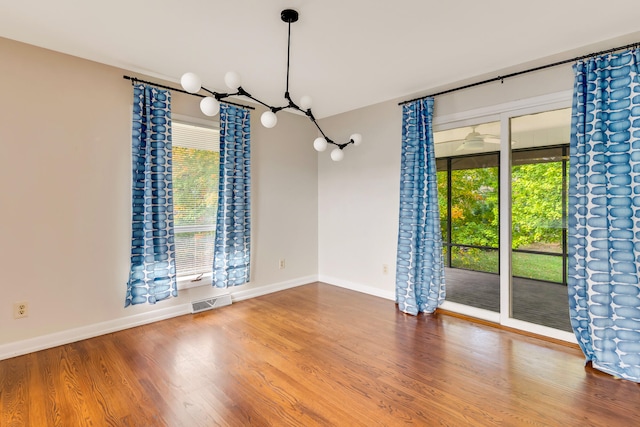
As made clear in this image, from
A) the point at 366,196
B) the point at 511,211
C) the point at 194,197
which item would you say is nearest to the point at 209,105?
the point at 194,197

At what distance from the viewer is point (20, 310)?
2588 millimetres

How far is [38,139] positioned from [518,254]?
178 inches

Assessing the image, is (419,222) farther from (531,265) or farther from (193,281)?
(193,281)

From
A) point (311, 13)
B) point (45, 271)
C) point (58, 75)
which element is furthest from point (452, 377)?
point (58, 75)

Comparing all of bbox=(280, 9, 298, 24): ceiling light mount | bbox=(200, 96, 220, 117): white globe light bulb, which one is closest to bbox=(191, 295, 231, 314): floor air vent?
bbox=(200, 96, 220, 117): white globe light bulb

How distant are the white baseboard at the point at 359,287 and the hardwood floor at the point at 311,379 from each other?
34.1 inches

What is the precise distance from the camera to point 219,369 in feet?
7.77

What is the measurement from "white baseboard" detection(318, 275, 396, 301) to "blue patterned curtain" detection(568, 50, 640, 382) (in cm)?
192

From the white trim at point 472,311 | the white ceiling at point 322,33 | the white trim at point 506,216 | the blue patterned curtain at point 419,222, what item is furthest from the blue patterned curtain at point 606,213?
the blue patterned curtain at point 419,222

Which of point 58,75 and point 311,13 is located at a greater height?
point 311,13

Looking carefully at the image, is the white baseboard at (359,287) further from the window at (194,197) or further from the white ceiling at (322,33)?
the white ceiling at (322,33)

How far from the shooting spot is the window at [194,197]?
3523 mm

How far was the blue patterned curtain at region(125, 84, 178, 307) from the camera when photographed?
3.07 metres

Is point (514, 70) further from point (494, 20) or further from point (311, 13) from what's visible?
point (311, 13)
